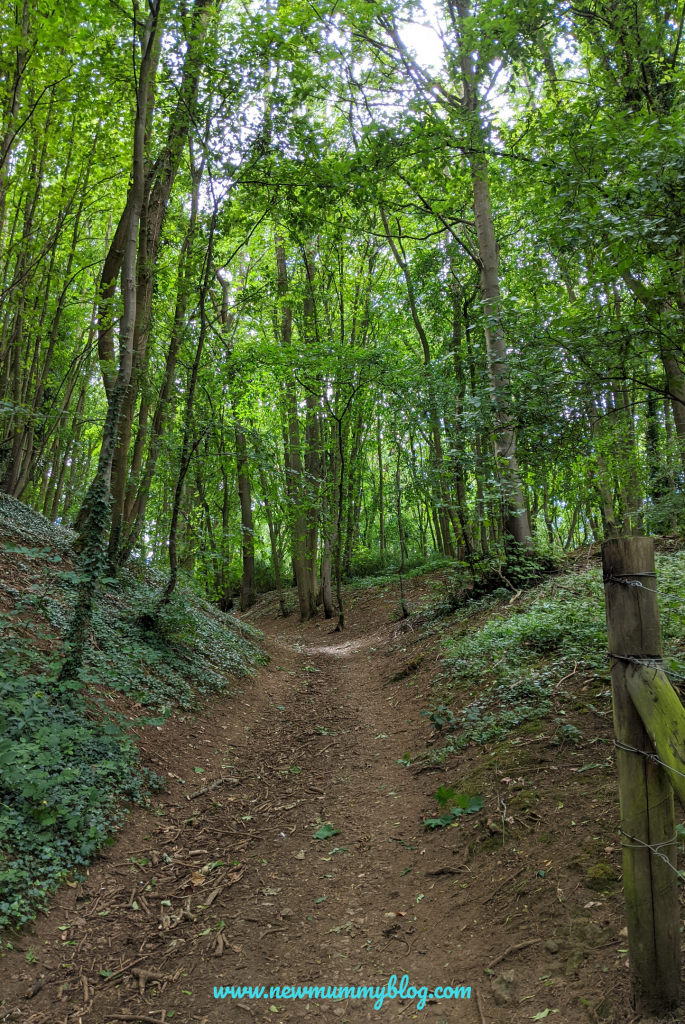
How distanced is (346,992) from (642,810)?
1990 millimetres

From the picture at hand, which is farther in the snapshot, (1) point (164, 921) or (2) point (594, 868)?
(1) point (164, 921)

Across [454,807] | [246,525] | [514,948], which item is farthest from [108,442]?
[246,525]

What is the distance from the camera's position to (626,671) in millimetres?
2518

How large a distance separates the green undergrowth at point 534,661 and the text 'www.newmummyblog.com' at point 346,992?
7.41 ft

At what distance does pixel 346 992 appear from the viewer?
310cm

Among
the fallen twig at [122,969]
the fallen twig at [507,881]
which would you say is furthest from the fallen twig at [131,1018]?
the fallen twig at [507,881]

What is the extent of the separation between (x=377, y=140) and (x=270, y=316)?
490 inches

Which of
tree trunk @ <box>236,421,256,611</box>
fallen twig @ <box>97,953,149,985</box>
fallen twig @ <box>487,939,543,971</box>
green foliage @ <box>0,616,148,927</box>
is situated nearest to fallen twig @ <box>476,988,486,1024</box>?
fallen twig @ <box>487,939,543,971</box>

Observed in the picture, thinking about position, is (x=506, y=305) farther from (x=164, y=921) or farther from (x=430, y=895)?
(x=164, y=921)

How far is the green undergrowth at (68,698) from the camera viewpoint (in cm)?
387

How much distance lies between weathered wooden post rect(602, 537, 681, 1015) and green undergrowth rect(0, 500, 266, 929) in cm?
340

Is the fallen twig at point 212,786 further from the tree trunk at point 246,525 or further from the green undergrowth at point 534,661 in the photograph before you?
the tree trunk at point 246,525

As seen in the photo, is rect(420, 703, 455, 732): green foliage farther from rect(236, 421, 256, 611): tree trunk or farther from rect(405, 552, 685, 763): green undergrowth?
rect(236, 421, 256, 611): tree trunk

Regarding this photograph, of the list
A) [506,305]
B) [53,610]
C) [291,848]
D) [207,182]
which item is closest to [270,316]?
[207,182]
